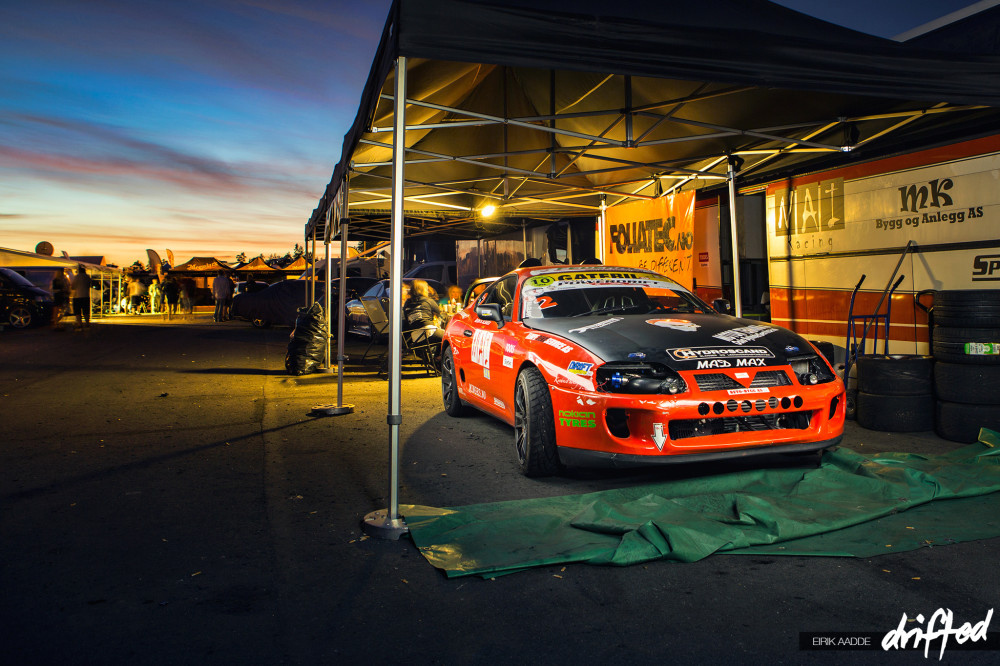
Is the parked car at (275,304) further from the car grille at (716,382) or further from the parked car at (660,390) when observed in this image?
the car grille at (716,382)

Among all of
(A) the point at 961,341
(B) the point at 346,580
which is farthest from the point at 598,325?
(A) the point at 961,341

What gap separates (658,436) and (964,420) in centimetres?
315

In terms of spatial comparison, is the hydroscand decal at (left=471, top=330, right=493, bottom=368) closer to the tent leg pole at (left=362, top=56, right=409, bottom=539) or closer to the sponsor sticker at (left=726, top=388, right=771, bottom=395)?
the tent leg pole at (left=362, top=56, right=409, bottom=539)

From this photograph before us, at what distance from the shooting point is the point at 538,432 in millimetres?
4676

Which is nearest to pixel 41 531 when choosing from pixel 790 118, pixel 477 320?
pixel 477 320

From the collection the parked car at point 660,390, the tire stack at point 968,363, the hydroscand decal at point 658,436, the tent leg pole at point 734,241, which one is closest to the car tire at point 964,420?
the tire stack at point 968,363

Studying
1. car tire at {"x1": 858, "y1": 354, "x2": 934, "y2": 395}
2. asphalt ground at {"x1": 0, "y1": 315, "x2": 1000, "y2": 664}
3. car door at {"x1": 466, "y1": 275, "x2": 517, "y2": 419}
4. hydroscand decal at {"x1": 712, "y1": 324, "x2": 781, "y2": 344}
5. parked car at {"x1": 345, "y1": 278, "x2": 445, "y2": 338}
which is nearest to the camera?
asphalt ground at {"x1": 0, "y1": 315, "x2": 1000, "y2": 664}

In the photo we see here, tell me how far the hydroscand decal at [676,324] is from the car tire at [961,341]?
91.7 inches

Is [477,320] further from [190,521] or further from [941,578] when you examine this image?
[941,578]

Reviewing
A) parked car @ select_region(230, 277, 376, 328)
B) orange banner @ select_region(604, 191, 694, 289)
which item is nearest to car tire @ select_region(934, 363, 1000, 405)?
orange banner @ select_region(604, 191, 694, 289)

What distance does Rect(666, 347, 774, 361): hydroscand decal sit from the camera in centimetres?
431

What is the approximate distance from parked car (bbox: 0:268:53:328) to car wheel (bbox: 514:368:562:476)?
80.4 feet

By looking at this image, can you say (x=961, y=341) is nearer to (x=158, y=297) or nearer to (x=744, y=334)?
(x=744, y=334)

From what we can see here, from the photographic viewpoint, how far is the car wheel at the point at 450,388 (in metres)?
7.16
